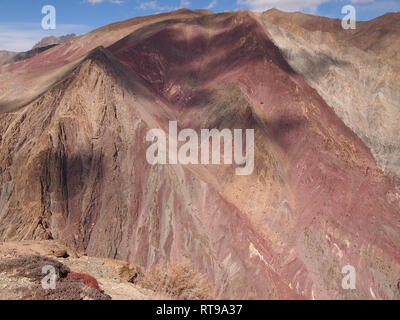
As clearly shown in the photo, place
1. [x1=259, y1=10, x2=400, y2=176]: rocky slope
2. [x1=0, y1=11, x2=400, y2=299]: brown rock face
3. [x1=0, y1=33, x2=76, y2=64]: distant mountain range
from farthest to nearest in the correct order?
[x1=0, y1=33, x2=76, y2=64]: distant mountain range, [x1=259, y1=10, x2=400, y2=176]: rocky slope, [x1=0, y1=11, x2=400, y2=299]: brown rock face

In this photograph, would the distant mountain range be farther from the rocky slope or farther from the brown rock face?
the brown rock face

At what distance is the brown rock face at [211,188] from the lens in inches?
691

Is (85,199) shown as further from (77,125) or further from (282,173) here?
(282,173)

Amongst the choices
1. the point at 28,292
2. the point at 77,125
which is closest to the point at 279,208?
the point at 77,125

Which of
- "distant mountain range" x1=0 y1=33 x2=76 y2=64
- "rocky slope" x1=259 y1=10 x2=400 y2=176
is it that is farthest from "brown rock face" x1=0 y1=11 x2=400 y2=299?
"distant mountain range" x1=0 y1=33 x2=76 y2=64

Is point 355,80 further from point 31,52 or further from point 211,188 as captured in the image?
point 31,52

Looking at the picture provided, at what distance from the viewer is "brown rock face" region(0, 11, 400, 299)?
1756 cm

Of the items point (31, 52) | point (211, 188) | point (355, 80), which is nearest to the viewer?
point (211, 188)

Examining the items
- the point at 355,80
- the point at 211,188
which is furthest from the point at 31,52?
the point at 211,188

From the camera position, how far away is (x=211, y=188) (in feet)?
65.8

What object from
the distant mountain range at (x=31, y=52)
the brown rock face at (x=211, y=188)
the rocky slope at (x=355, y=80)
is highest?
the distant mountain range at (x=31, y=52)

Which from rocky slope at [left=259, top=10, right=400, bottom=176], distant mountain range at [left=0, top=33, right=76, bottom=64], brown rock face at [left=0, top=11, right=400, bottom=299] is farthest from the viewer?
distant mountain range at [left=0, top=33, right=76, bottom=64]

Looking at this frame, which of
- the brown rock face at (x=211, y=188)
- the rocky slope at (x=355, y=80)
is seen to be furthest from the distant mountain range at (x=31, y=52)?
the brown rock face at (x=211, y=188)

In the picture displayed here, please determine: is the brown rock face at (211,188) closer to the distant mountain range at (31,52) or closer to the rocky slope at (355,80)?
the rocky slope at (355,80)
